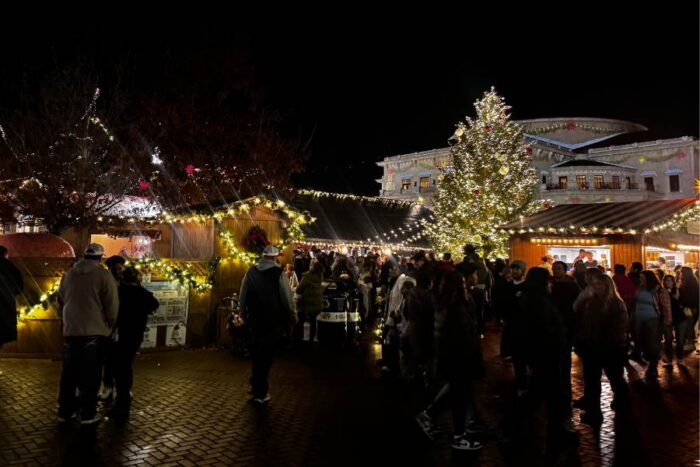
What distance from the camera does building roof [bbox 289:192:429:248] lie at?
22344 millimetres

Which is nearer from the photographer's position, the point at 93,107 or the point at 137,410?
the point at 137,410

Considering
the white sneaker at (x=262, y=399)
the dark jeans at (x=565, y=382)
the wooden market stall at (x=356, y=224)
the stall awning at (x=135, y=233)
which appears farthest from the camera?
the wooden market stall at (x=356, y=224)

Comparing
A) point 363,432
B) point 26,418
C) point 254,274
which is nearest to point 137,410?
point 26,418

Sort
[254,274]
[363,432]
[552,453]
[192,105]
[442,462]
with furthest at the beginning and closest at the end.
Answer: [192,105], [254,274], [363,432], [552,453], [442,462]

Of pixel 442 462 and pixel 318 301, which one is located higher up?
pixel 318 301

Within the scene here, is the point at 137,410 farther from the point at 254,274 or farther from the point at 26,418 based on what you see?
the point at 254,274

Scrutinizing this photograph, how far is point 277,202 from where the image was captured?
12.3 meters

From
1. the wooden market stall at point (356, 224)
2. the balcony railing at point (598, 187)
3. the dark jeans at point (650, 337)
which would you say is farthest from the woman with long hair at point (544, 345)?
the balcony railing at point (598, 187)

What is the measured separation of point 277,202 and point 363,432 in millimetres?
7743

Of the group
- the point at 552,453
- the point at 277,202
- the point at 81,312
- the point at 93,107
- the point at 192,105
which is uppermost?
the point at 192,105

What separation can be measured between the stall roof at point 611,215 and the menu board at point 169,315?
39.8ft

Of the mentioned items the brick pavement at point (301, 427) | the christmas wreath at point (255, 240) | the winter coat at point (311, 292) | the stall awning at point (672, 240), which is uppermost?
the stall awning at point (672, 240)

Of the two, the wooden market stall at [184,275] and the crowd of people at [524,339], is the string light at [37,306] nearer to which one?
the wooden market stall at [184,275]

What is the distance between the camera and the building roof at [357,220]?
880 inches
